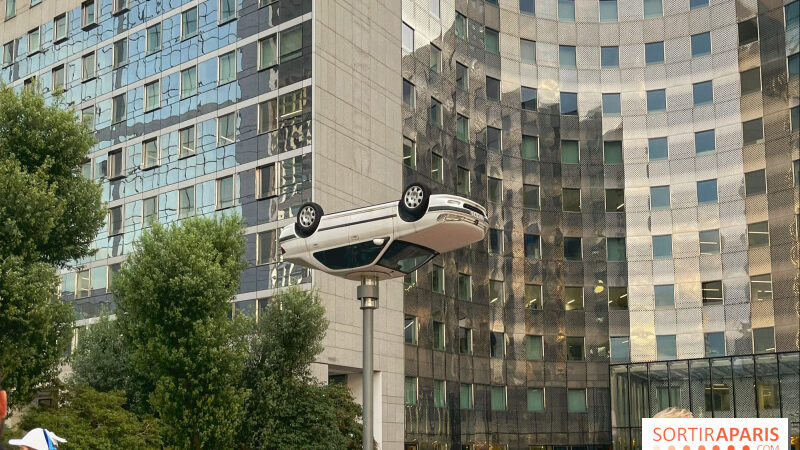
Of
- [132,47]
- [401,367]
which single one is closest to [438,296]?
[401,367]

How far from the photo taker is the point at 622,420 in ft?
201

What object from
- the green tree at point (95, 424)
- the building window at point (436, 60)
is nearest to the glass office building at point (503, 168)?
the building window at point (436, 60)

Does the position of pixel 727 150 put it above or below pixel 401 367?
above

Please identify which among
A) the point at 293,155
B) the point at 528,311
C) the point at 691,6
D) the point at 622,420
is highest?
the point at 691,6

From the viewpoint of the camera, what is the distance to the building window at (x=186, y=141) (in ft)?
188

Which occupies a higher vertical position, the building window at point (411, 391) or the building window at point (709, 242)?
the building window at point (709, 242)

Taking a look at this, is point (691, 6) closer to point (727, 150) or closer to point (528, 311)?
point (727, 150)

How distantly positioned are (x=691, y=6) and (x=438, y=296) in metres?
26.4

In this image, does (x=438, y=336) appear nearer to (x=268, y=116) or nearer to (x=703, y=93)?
(x=268, y=116)

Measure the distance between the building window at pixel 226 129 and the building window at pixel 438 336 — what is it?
15567 mm

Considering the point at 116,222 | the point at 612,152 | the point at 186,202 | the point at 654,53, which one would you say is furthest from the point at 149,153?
the point at 654,53

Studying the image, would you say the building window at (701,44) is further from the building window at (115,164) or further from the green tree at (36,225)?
the green tree at (36,225)

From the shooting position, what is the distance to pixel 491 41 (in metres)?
68.1

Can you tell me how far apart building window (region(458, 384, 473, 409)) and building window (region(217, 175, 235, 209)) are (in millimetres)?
17722
